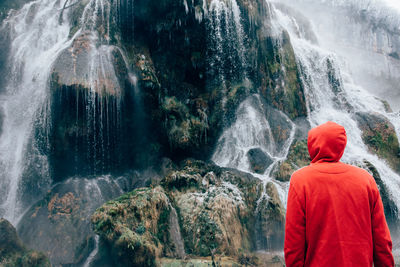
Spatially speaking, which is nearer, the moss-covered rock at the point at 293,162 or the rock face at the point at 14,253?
the rock face at the point at 14,253

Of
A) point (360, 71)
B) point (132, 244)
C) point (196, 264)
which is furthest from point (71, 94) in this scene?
point (360, 71)

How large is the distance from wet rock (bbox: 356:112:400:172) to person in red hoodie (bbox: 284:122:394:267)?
8398 mm

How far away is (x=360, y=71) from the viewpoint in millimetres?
17625

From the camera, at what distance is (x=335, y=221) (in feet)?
4.60

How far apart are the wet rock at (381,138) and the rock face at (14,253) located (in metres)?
9.50

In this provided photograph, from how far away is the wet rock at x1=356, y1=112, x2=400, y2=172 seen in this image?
849cm

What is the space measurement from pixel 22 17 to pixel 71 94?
5586 mm

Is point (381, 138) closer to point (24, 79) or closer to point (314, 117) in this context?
point (314, 117)

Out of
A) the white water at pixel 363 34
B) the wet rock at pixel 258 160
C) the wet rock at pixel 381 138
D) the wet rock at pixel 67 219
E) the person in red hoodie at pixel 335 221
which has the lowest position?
the wet rock at pixel 67 219

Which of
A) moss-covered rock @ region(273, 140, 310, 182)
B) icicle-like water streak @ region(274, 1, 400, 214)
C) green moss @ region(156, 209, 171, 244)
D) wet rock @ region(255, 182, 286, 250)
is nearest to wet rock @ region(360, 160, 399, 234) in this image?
icicle-like water streak @ region(274, 1, 400, 214)

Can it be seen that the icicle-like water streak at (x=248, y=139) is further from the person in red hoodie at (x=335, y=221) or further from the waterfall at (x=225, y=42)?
the person in red hoodie at (x=335, y=221)

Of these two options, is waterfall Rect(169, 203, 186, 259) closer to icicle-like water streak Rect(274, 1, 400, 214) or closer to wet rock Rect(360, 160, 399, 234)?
wet rock Rect(360, 160, 399, 234)

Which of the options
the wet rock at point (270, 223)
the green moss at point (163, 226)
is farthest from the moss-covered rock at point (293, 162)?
the green moss at point (163, 226)

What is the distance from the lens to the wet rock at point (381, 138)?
8.49m
